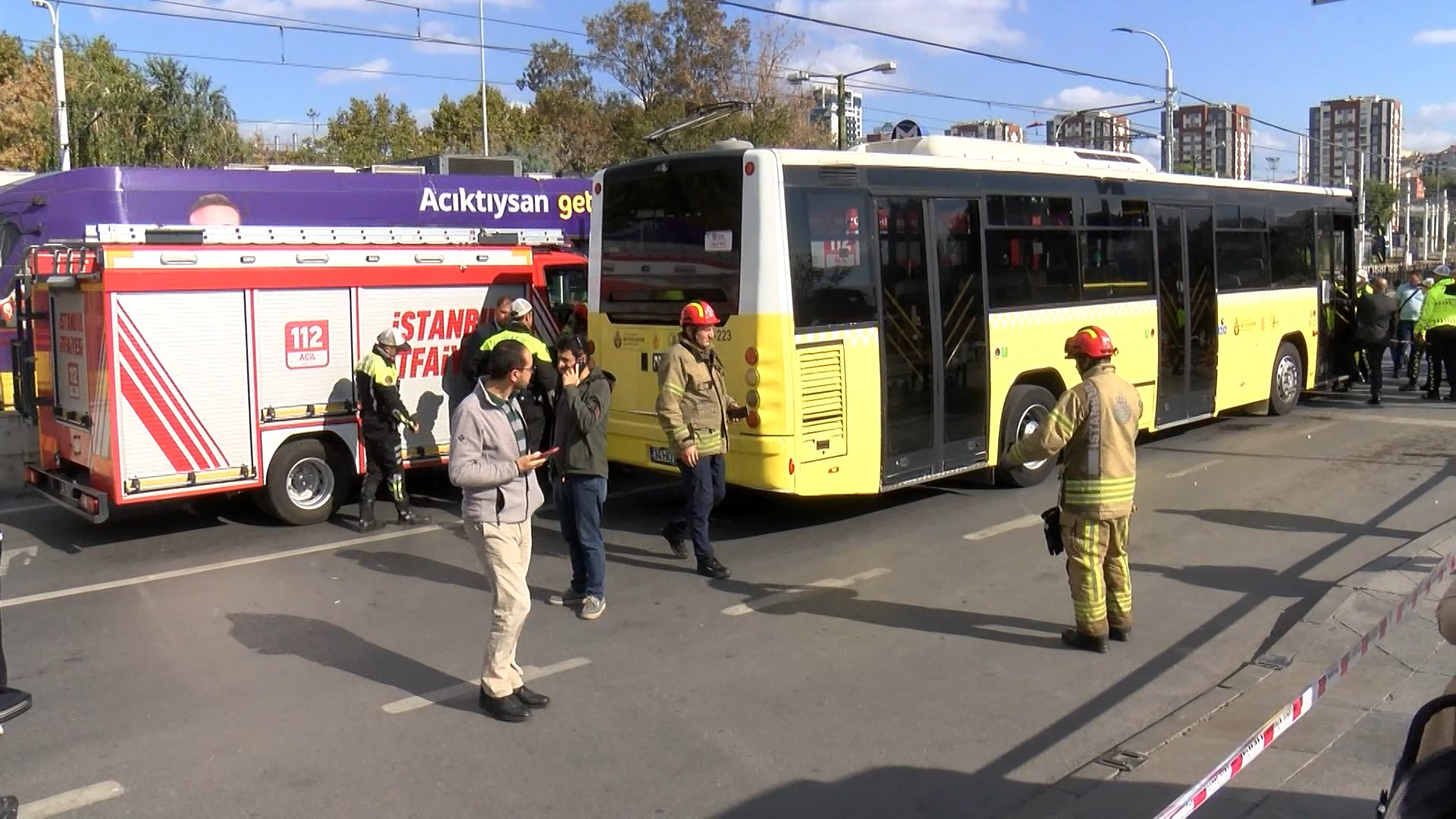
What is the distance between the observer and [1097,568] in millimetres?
6359

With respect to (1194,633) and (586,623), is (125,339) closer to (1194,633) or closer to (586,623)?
(586,623)

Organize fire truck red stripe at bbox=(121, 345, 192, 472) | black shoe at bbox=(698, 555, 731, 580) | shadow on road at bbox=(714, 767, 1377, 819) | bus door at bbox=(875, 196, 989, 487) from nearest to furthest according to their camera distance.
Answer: shadow on road at bbox=(714, 767, 1377, 819) < black shoe at bbox=(698, 555, 731, 580) < fire truck red stripe at bbox=(121, 345, 192, 472) < bus door at bbox=(875, 196, 989, 487)

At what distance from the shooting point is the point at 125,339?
28.9ft

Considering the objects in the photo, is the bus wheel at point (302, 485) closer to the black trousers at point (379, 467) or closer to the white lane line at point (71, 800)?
the black trousers at point (379, 467)

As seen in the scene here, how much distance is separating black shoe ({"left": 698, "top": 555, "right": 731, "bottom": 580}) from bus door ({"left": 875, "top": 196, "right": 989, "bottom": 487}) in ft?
6.13

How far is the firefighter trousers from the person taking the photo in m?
6.35

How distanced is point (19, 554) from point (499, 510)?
5.64 meters

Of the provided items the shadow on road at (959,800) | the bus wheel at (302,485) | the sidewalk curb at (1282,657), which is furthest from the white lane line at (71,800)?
the bus wheel at (302,485)

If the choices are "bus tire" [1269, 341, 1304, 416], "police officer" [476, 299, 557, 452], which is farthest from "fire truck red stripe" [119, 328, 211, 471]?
"bus tire" [1269, 341, 1304, 416]

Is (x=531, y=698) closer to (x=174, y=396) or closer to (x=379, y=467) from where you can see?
(x=379, y=467)

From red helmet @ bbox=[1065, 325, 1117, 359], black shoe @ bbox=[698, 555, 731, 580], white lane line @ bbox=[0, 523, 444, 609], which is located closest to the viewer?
red helmet @ bbox=[1065, 325, 1117, 359]

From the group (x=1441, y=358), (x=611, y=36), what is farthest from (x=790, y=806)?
(x=611, y=36)

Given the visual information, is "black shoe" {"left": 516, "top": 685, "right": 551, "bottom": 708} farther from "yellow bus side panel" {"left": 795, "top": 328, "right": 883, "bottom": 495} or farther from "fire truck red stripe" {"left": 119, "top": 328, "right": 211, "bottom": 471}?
"fire truck red stripe" {"left": 119, "top": 328, "right": 211, "bottom": 471}

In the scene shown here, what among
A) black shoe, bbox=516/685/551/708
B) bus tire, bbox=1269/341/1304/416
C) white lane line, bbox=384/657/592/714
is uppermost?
bus tire, bbox=1269/341/1304/416
